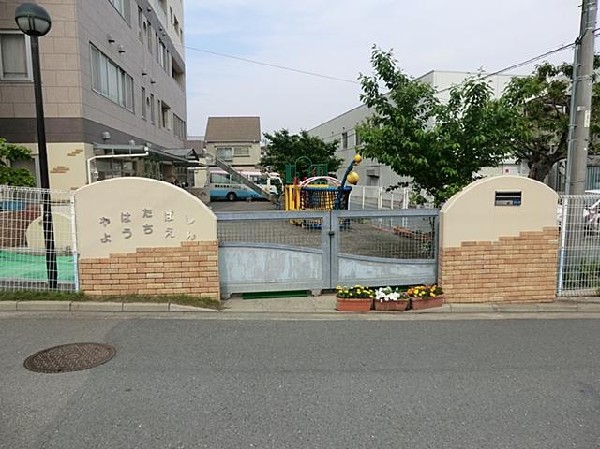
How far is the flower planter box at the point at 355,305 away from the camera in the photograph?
5977 millimetres

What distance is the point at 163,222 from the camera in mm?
5863

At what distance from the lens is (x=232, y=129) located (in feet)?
189

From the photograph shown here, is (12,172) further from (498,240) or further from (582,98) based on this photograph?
(582,98)

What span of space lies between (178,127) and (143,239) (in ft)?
95.1

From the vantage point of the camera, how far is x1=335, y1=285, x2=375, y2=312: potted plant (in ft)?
19.6

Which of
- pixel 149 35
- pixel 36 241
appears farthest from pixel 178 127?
pixel 36 241

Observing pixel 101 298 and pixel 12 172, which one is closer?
pixel 101 298

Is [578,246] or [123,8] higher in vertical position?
[123,8]

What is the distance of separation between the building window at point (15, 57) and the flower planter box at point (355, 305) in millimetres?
11555

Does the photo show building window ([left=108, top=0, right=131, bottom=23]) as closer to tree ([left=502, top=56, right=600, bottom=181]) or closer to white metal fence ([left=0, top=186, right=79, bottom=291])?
white metal fence ([left=0, top=186, right=79, bottom=291])

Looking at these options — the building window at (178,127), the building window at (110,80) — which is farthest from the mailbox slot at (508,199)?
the building window at (178,127)

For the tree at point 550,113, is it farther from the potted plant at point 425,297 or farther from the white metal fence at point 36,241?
the white metal fence at point 36,241

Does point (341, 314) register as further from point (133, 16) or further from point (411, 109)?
point (133, 16)

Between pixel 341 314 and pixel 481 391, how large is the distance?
97.5 inches
